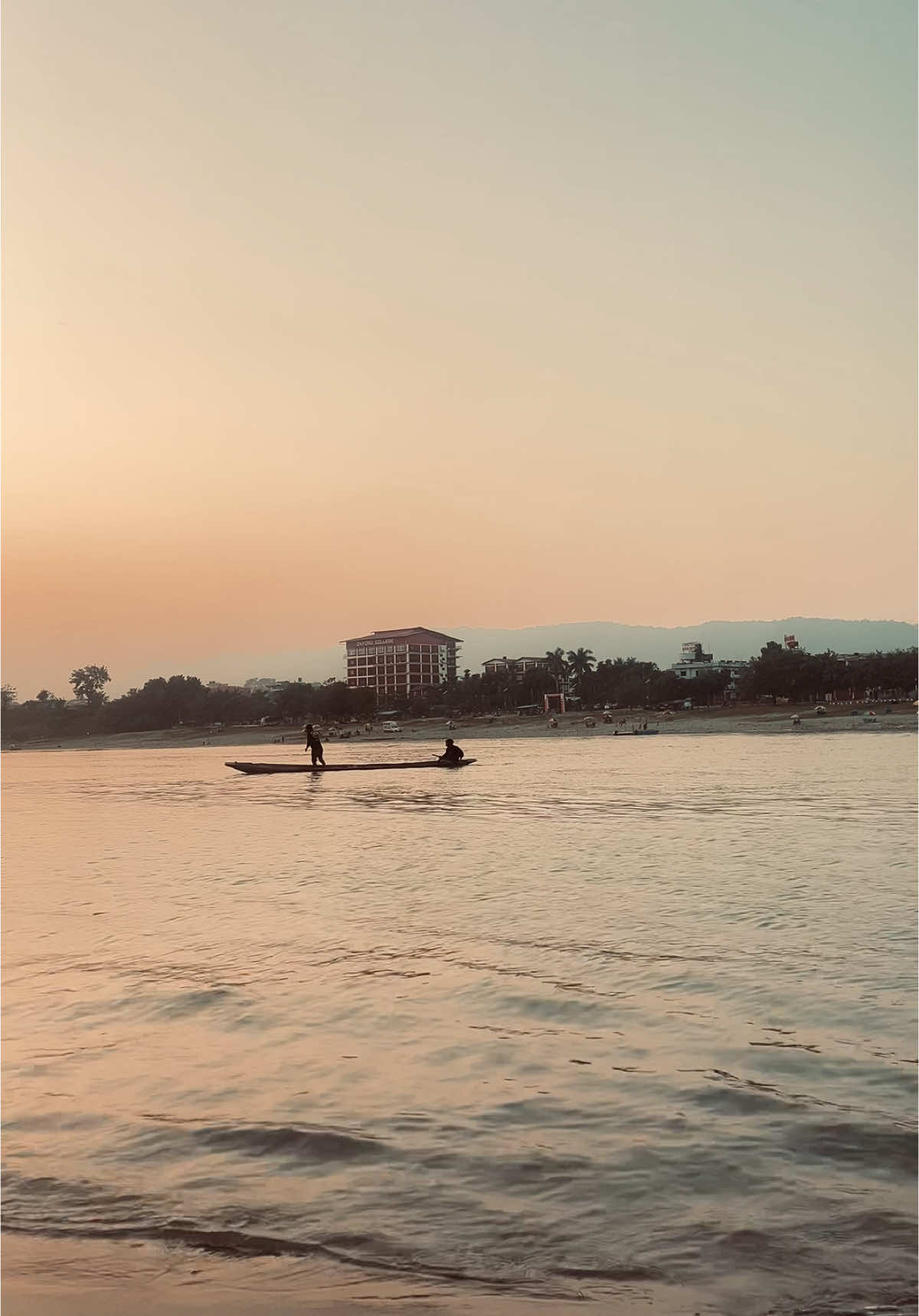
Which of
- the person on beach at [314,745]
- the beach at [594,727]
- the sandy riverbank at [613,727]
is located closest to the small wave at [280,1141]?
→ the person on beach at [314,745]

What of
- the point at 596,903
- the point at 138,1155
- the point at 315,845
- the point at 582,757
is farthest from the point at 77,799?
the point at 138,1155

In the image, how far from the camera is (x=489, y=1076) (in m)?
8.46

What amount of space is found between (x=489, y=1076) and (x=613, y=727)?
373 ft

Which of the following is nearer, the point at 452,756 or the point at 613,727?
the point at 452,756

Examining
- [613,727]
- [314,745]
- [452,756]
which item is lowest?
[613,727]

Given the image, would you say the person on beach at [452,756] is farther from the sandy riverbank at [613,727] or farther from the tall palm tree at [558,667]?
the tall palm tree at [558,667]

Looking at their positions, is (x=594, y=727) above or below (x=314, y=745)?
below

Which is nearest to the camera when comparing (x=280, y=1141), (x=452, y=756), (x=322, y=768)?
(x=280, y=1141)

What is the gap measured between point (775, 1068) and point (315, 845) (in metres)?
19.4

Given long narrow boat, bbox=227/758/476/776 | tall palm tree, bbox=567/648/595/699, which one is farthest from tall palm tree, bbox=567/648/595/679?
long narrow boat, bbox=227/758/476/776

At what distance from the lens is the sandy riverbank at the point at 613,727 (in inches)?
3893

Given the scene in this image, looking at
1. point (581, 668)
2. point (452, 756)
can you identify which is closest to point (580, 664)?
point (581, 668)

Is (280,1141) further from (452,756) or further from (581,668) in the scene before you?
(581,668)

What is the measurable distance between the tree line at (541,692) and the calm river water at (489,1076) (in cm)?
10429
